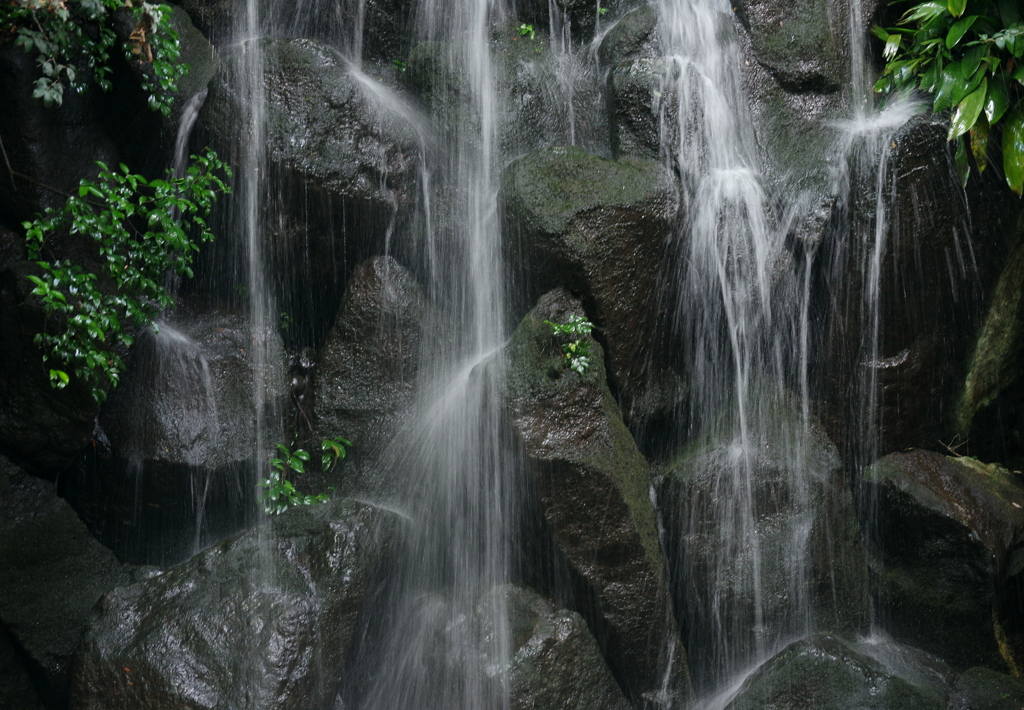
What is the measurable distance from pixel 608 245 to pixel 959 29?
2.95 m

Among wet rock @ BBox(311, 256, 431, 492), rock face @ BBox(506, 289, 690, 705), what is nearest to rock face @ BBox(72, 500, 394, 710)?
wet rock @ BBox(311, 256, 431, 492)

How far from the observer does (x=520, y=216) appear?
5.46 meters

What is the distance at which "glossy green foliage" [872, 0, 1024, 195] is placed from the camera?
5324 mm

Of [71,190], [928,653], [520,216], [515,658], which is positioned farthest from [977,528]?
[71,190]

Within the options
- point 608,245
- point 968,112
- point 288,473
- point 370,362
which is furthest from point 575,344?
point 968,112

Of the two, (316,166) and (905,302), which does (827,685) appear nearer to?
(905,302)

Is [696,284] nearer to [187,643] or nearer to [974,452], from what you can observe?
[974,452]

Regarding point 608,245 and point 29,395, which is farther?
point 608,245

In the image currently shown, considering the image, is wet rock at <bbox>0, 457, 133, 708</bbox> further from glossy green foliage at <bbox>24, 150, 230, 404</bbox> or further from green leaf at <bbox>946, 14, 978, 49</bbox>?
green leaf at <bbox>946, 14, 978, 49</bbox>

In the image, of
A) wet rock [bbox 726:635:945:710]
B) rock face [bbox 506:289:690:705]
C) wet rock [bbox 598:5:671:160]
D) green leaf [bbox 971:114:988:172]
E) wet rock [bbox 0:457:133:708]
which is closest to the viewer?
wet rock [bbox 726:635:945:710]

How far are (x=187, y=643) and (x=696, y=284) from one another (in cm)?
401

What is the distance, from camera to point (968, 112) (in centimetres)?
532

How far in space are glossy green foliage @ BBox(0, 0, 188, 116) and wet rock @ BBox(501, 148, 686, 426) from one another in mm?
2508

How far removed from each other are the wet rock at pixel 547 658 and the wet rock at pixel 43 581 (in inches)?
98.8
